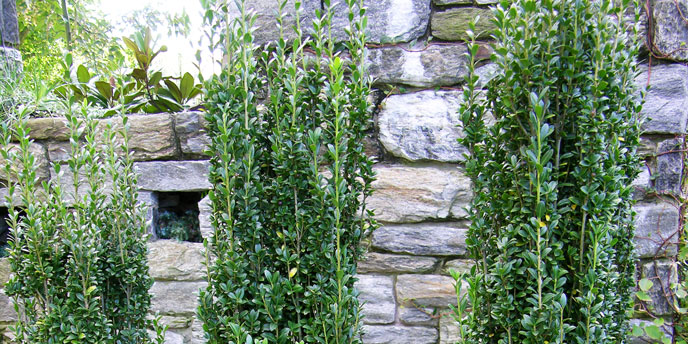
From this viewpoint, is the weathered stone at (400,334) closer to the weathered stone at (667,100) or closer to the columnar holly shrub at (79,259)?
the columnar holly shrub at (79,259)

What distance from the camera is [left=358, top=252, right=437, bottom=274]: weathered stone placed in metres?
2.22

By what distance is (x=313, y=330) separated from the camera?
4.97 feet

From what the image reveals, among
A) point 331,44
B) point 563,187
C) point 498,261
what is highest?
point 331,44

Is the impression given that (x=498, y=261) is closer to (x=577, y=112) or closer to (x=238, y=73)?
(x=577, y=112)

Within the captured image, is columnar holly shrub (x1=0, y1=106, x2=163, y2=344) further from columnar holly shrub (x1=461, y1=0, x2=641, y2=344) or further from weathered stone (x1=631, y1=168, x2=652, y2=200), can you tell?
weathered stone (x1=631, y1=168, x2=652, y2=200)

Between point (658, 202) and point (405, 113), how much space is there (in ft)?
4.11

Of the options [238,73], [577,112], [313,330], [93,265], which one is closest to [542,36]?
[577,112]

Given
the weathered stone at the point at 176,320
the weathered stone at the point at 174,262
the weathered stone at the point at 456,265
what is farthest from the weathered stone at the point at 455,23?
the weathered stone at the point at 176,320

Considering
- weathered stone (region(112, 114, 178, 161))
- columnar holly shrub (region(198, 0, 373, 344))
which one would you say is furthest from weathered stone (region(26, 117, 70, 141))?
columnar holly shrub (region(198, 0, 373, 344))

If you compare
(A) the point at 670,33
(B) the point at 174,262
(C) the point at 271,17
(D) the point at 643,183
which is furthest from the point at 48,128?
(A) the point at 670,33

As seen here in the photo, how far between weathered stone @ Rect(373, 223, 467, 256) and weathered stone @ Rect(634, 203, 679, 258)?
2.65ft

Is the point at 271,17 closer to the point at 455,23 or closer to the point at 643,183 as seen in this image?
the point at 455,23

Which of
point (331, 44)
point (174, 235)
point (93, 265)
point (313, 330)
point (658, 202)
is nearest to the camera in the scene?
point (313, 330)

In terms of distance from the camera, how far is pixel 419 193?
2.19 metres
